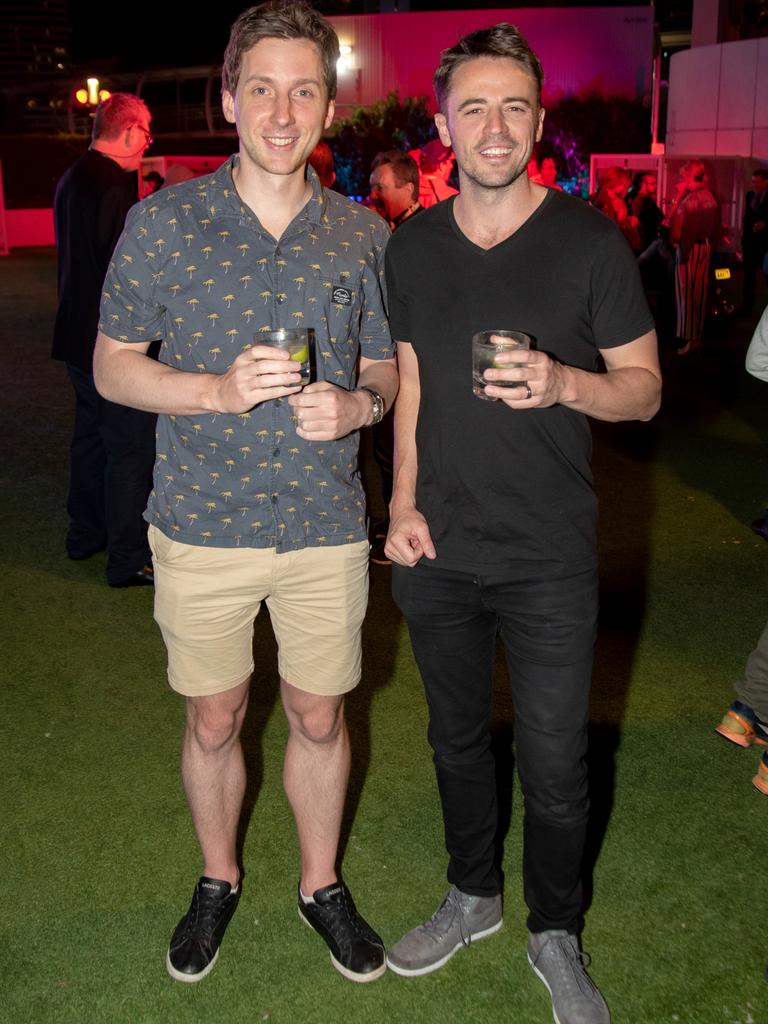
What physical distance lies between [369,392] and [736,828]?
6.00 ft

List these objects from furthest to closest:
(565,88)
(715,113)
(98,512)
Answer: (565,88) → (715,113) → (98,512)

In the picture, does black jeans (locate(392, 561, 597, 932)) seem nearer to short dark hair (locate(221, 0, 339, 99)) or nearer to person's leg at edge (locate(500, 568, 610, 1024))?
person's leg at edge (locate(500, 568, 610, 1024))

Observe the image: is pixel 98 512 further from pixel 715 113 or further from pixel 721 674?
pixel 715 113

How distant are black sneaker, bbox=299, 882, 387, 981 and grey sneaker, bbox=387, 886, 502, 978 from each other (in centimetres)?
5

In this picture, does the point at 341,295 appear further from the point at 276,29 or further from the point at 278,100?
the point at 276,29

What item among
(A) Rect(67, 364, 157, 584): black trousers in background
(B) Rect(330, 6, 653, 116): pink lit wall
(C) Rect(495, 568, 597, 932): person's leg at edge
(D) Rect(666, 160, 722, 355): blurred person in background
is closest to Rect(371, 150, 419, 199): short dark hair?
(A) Rect(67, 364, 157, 584): black trousers in background

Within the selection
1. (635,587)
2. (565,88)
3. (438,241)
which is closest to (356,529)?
(438,241)

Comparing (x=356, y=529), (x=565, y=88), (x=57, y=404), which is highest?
(x=565, y=88)

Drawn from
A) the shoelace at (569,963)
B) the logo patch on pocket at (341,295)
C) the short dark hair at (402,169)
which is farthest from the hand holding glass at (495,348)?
the short dark hair at (402,169)

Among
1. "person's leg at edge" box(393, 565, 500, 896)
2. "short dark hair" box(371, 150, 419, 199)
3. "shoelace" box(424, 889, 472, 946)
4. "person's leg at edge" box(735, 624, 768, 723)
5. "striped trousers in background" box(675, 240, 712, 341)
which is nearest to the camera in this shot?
"person's leg at edge" box(393, 565, 500, 896)

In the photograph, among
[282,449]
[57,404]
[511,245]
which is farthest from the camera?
[57,404]

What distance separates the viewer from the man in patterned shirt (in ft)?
7.26

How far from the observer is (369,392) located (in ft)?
7.60

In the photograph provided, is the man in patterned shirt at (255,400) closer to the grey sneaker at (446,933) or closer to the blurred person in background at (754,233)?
the grey sneaker at (446,933)
